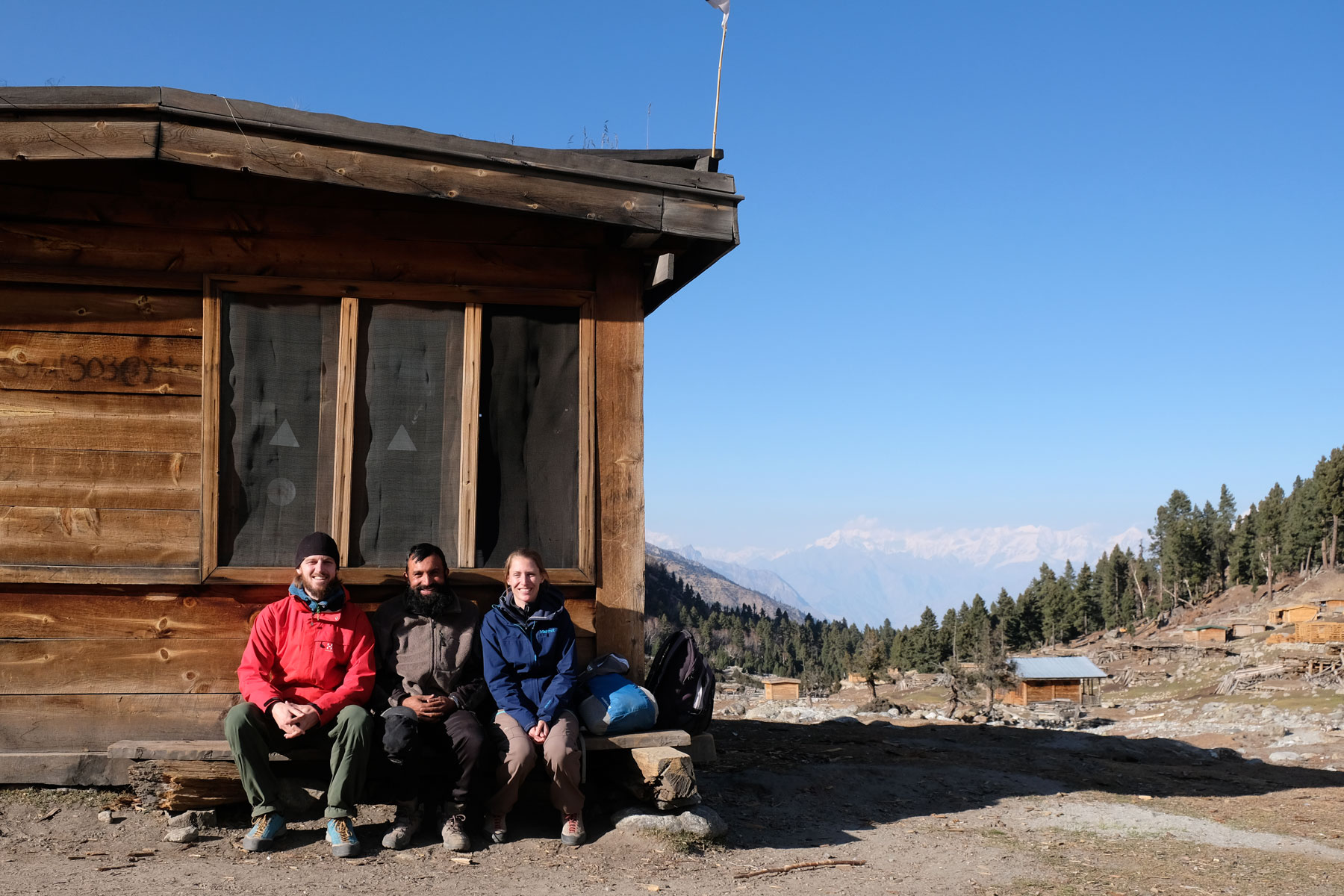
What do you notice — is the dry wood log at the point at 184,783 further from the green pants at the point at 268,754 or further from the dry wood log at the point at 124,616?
the dry wood log at the point at 124,616

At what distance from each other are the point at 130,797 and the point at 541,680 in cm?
247

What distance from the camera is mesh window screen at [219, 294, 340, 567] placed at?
581cm

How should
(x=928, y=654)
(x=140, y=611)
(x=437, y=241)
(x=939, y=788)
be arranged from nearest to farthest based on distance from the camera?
(x=140, y=611) < (x=437, y=241) < (x=939, y=788) < (x=928, y=654)

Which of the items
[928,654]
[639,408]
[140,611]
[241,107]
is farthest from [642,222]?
[928,654]

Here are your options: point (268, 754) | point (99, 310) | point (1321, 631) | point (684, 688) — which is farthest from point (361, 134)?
point (1321, 631)

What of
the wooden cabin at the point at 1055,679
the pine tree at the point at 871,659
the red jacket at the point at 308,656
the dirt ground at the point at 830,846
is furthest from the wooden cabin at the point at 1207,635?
the red jacket at the point at 308,656

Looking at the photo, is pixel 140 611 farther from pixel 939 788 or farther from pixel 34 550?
pixel 939 788

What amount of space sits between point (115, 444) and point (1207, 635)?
68.0m

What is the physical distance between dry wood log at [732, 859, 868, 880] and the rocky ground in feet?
0.08

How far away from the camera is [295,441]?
5922mm

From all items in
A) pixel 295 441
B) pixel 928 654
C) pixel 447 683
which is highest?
pixel 295 441

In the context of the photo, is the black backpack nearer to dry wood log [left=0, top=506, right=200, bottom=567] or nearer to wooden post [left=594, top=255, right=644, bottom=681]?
wooden post [left=594, top=255, right=644, bottom=681]

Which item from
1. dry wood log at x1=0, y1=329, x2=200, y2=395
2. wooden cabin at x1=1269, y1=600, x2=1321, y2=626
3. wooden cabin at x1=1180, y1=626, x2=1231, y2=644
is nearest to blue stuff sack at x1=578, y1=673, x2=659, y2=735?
dry wood log at x1=0, y1=329, x2=200, y2=395

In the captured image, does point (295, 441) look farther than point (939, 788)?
No
